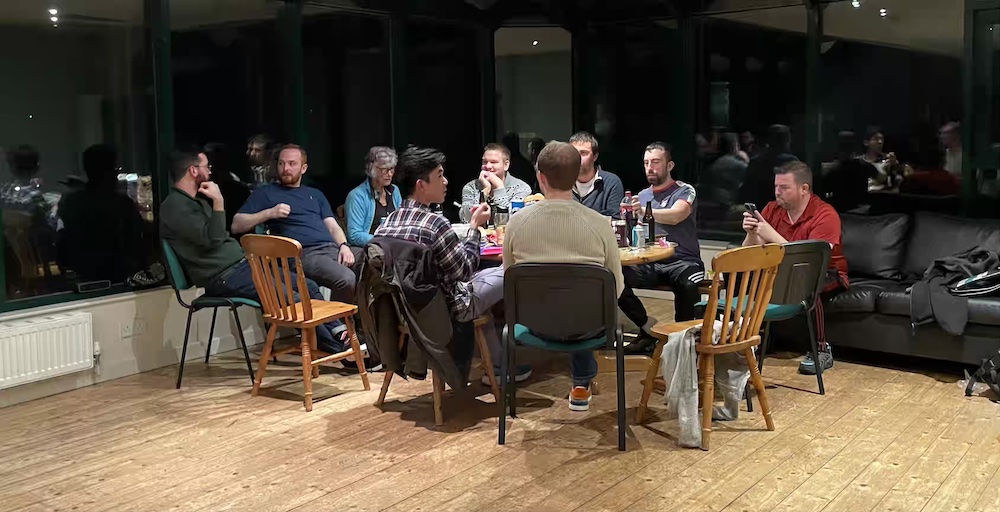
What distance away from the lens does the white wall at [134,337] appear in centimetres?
505

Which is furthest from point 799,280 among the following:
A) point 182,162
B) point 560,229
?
point 182,162

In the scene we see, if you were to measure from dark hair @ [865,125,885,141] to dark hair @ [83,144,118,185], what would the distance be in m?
4.94

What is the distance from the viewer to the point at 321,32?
22.0 ft

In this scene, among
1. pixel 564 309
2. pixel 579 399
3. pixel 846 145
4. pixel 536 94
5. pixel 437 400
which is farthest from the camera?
pixel 536 94

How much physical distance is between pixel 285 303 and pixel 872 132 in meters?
4.25

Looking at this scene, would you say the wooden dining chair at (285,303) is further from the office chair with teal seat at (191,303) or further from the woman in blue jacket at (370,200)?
the woman in blue jacket at (370,200)

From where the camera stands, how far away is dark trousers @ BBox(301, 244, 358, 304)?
18.6 feet

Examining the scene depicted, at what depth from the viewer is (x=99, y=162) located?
5.40 meters

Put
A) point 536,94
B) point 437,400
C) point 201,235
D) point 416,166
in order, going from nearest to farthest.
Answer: point 416,166 → point 437,400 → point 201,235 → point 536,94

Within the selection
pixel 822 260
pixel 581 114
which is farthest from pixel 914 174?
pixel 581 114

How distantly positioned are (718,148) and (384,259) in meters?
4.17

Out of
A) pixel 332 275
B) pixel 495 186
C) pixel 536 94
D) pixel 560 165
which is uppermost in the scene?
pixel 536 94

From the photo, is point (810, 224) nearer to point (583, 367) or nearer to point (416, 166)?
point (583, 367)

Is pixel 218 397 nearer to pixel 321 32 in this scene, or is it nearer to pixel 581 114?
pixel 321 32
